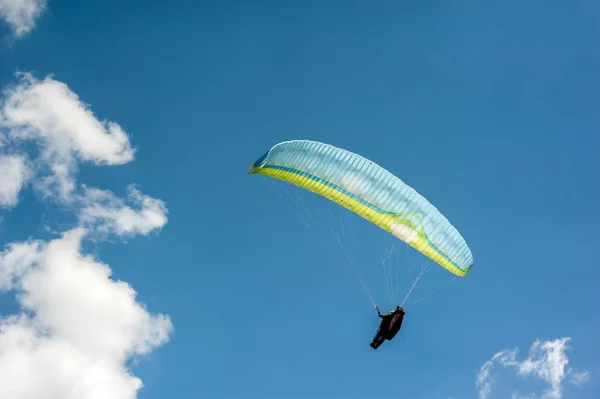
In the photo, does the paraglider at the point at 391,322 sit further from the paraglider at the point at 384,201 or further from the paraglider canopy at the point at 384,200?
the paraglider canopy at the point at 384,200

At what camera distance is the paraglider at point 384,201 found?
1945 cm

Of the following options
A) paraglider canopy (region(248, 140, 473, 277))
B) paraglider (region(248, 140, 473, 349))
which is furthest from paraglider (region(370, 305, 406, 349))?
paraglider canopy (region(248, 140, 473, 277))

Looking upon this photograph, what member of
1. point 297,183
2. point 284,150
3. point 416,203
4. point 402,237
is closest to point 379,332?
point 402,237

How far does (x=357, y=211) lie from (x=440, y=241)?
3702mm

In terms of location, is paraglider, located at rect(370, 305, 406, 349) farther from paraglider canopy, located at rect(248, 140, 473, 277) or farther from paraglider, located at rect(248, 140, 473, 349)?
paraglider canopy, located at rect(248, 140, 473, 277)

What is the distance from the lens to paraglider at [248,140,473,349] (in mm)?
19453

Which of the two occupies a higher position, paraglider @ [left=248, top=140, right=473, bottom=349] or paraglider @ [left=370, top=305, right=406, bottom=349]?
paraglider @ [left=248, top=140, right=473, bottom=349]

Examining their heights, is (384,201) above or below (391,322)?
above

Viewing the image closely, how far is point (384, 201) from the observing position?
19.6m

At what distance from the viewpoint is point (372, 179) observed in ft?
63.8

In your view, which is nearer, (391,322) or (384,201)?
(391,322)

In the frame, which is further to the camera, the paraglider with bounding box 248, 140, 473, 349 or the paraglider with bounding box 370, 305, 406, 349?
the paraglider with bounding box 248, 140, 473, 349

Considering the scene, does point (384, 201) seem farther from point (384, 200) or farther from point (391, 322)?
point (391, 322)

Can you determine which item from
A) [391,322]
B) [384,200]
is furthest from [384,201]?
[391,322]
